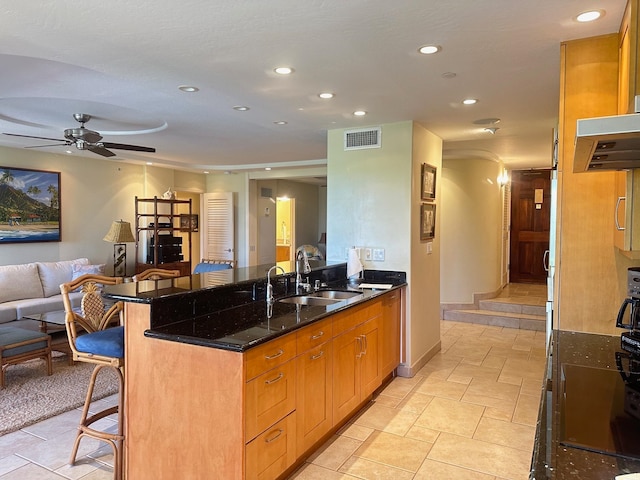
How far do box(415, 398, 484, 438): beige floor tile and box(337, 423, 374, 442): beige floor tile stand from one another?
407mm

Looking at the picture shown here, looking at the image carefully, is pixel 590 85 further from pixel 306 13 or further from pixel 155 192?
pixel 155 192

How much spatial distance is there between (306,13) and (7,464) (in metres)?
3.11

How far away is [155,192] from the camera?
7660 mm

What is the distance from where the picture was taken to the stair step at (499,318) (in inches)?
244

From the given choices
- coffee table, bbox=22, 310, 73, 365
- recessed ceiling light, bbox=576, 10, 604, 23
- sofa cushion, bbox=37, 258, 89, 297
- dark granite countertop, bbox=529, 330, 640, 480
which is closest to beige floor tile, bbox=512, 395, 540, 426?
dark granite countertop, bbox=529, 330, 640, 480

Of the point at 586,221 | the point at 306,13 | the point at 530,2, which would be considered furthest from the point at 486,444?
the point at 306,13

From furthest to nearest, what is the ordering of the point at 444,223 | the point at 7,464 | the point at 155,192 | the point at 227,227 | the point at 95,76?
the point at 227,227 < the point at 155,192 < the point at 444,223 < the point at 95,76 < the point at 7,464

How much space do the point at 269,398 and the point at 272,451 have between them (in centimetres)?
29

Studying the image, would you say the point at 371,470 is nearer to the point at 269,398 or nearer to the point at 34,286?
the point at 269,398

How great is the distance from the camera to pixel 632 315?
6.78 ft

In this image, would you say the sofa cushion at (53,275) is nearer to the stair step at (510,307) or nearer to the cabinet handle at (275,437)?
the cabinet handle at (275,437)

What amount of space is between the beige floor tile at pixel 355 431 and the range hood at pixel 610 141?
2245 mm

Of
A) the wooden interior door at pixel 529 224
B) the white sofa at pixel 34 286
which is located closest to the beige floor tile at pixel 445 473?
the white sofa at pixel 34 286

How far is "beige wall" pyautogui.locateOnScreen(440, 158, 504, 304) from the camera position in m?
6.77
